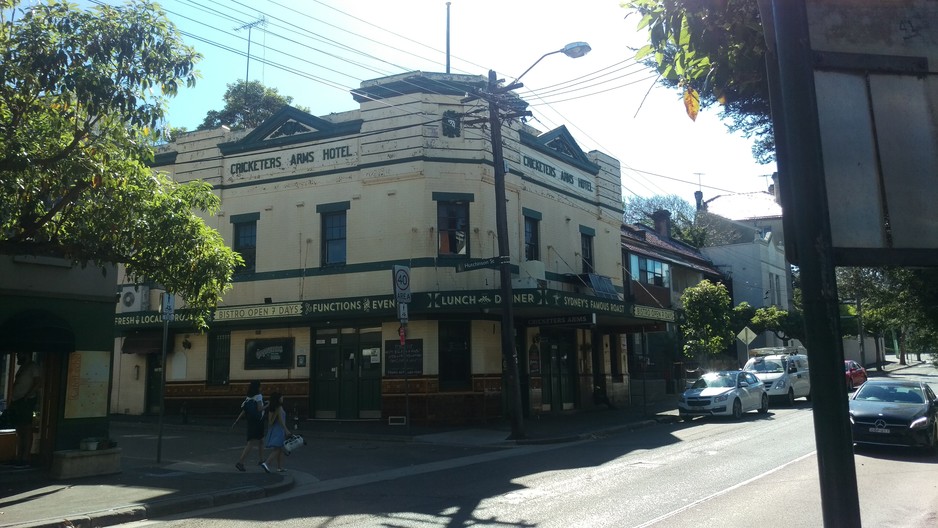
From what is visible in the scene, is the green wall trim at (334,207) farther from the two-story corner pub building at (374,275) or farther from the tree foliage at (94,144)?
the tree foliage at (94,144)

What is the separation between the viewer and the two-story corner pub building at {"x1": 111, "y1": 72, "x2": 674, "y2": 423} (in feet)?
73.7

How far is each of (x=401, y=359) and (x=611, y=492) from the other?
11.9 m

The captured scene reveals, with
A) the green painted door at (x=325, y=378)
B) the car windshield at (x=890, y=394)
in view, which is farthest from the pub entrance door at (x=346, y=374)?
the car windshield at (x=890, y=394)

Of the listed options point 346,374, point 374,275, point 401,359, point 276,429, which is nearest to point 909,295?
point 401,359

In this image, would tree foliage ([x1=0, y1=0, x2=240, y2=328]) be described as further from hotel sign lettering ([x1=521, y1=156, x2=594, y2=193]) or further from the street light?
hotel sign lettering ([x1=521, y1=156, x2=594, y2=193])

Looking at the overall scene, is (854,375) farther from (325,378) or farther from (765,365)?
(325,378)

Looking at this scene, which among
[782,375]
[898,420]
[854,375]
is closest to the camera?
[898,420]

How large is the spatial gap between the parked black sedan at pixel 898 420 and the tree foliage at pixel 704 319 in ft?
61.1

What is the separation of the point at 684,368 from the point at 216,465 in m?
27.1

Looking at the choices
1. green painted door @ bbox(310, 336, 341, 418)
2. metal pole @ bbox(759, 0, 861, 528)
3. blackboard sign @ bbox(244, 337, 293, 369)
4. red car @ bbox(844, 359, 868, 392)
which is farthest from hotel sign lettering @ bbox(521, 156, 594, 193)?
metal pole @ bbox(759, 0, 861, 528)

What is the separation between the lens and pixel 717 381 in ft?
81.0

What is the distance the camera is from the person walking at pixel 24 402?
12.8 m

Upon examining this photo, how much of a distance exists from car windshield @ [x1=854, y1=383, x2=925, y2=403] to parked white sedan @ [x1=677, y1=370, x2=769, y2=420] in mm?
7007

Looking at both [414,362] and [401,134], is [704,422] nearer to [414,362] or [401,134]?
[414,362]
